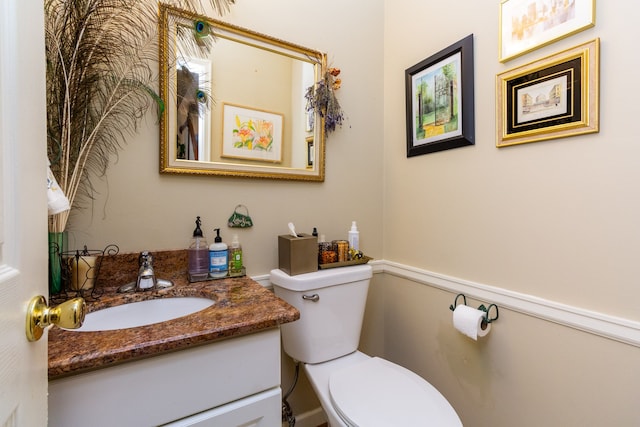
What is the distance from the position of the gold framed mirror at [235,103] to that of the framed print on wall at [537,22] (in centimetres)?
76

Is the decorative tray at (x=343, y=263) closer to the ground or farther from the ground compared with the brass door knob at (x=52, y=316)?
closer to the ground

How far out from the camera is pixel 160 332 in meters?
0.67

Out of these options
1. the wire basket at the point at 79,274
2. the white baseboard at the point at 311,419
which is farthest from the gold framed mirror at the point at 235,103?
Result: the white baseboard at the point at 311,419

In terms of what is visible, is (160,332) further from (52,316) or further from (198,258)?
(198,258)

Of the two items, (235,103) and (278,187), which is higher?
(235,103)

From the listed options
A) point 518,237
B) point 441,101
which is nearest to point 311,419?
point 518,237

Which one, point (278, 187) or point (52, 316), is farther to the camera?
point (278, 187)

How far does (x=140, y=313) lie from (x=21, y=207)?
0.61 m

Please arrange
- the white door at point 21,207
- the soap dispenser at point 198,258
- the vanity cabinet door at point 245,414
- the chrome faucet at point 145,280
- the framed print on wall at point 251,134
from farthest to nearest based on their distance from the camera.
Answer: the framed print on wall at point 251,134
the soap dispenser at point 198,258
the chrome faucet at point 145,280
the vanity cabinet door at point 245,414
the white door at point 21,207

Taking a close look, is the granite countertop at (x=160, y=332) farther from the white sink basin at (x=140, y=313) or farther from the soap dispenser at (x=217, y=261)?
the soap dispenser at (x=217, y=261)

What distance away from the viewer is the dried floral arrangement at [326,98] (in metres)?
1.40

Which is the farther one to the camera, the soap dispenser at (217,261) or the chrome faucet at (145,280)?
the soap dispenser at (217,261)

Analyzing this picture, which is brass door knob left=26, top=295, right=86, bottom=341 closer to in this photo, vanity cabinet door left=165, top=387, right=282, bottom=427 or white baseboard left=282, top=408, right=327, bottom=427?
vanity cabinet door left=165, top=387, right=282, bottom=427

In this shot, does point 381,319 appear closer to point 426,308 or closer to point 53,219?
point 426,308
